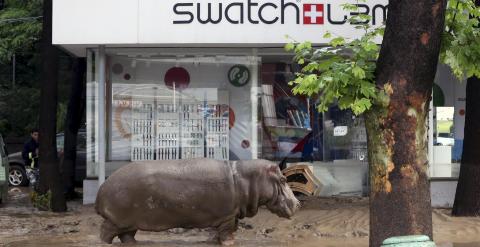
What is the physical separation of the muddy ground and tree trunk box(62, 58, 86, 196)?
7.28 ft

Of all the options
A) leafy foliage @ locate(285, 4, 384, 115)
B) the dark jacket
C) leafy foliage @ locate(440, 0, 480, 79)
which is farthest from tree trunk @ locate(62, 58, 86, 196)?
leafy foliage @ locate(440, 0, 480, 79)

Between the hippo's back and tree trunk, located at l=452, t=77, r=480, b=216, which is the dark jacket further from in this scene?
tree trunk, located at l=452, t=77, r=480, b=216

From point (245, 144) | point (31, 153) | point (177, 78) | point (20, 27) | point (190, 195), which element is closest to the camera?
point (190, 195)

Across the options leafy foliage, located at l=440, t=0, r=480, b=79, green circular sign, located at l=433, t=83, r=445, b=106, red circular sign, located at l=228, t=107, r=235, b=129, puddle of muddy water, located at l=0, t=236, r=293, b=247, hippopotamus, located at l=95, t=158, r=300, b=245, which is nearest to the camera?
leafy foliage, located at l=440, t=0, r=480, b=79

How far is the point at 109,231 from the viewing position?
8836 mm

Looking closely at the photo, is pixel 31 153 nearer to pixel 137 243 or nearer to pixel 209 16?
pixel 209 16

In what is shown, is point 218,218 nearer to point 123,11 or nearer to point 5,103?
point 123,11

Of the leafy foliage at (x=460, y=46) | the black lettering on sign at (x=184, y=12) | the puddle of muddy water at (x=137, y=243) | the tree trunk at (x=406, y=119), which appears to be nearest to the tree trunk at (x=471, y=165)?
the puddle of muddy water at (x=137, y=243)

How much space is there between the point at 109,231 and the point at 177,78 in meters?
5.95

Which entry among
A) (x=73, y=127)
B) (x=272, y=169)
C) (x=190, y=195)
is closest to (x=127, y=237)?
(x=190, y=195)

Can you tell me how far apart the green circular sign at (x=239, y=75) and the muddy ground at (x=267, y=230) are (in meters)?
2.66

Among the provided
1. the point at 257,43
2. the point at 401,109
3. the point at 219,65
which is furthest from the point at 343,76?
the point at 219,65

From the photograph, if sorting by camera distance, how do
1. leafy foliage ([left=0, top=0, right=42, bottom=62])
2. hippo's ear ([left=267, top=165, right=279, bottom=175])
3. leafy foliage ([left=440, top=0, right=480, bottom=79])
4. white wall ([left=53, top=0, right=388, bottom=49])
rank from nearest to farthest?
leafy foliage ([left=440, top=0, right=480, bottom=79]), hippo's ear ([left=267, top=165, right=279, bottom=175]), white wall ([left=53, top=0, right=388, bottom=49]), leafy foliage ([left=0, top=0, right=42, bottom=62])

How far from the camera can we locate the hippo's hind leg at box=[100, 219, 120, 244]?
8.82 m
